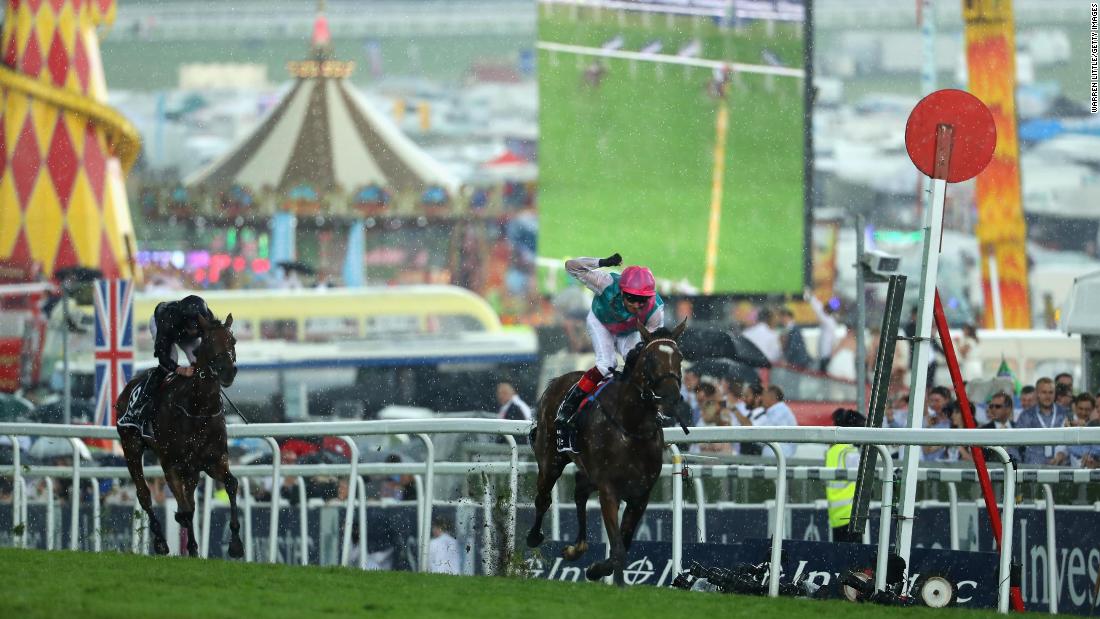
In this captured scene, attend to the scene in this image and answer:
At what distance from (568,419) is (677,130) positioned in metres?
13.4

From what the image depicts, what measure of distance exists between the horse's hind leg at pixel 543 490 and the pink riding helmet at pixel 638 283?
0.85m

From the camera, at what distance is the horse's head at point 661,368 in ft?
24.3

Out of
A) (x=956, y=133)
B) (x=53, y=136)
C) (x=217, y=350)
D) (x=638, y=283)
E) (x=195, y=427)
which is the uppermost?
(x=53, y=136)

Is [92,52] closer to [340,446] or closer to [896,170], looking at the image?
[340,446]

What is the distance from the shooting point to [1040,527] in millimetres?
8930

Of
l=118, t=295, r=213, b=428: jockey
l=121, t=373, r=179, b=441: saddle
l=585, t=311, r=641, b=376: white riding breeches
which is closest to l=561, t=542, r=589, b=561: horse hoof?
l=585, t=311, r=641, b=376: white riding breeches

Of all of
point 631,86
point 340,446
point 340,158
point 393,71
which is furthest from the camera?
point 393,71

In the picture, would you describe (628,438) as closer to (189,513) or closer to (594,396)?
(594,396)

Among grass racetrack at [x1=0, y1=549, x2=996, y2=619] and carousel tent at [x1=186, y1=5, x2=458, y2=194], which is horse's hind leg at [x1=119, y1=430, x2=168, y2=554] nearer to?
grass racetrack at [x1=0, y1=549, x2=996, y2=619]

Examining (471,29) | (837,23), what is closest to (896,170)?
(837,23)

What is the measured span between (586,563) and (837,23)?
49.2 meters

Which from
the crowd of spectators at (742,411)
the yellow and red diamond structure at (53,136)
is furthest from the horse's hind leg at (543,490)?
the yellow and red diamond structure at (53,136)

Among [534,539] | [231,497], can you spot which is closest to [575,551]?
[534,539]

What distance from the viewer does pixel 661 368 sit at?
746 centimetres
